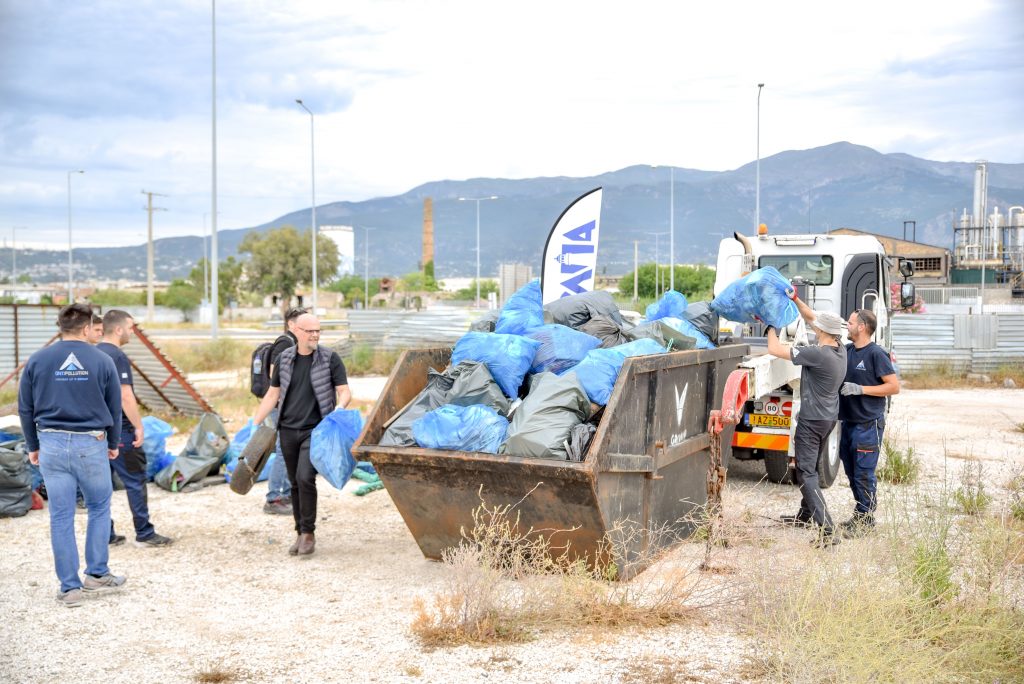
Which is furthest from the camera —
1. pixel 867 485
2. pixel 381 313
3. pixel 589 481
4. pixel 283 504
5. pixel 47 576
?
pixel 381 313

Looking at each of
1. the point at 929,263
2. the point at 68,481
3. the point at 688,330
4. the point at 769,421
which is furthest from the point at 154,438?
the point at 929,263

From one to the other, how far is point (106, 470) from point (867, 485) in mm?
5262

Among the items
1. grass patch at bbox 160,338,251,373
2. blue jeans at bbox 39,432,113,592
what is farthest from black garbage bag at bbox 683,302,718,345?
grass patch at bbox 160,338,251,373

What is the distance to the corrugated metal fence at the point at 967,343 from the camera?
19.3 meters

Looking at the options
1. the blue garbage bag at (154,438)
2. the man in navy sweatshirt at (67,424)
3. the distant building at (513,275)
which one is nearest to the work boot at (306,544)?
the man in navy sweatshirt at (67,424)

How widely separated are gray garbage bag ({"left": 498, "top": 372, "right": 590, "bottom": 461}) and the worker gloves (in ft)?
7.50

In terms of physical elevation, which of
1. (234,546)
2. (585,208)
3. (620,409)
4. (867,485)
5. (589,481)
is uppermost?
(585,208)

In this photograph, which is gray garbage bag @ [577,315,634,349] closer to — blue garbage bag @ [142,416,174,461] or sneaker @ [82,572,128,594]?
sneaker @ [82,572,128,594]

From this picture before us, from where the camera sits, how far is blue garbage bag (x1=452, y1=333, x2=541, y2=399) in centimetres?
589

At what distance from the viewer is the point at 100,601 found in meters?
5.50

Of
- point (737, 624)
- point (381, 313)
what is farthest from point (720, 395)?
point (381, 313)

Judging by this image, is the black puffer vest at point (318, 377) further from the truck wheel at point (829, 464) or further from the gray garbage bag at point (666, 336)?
the truck wheel at point (829, 464)

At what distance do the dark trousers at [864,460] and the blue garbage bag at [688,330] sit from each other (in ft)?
4.03

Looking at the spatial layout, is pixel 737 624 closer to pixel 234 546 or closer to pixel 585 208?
pixel 234 546
